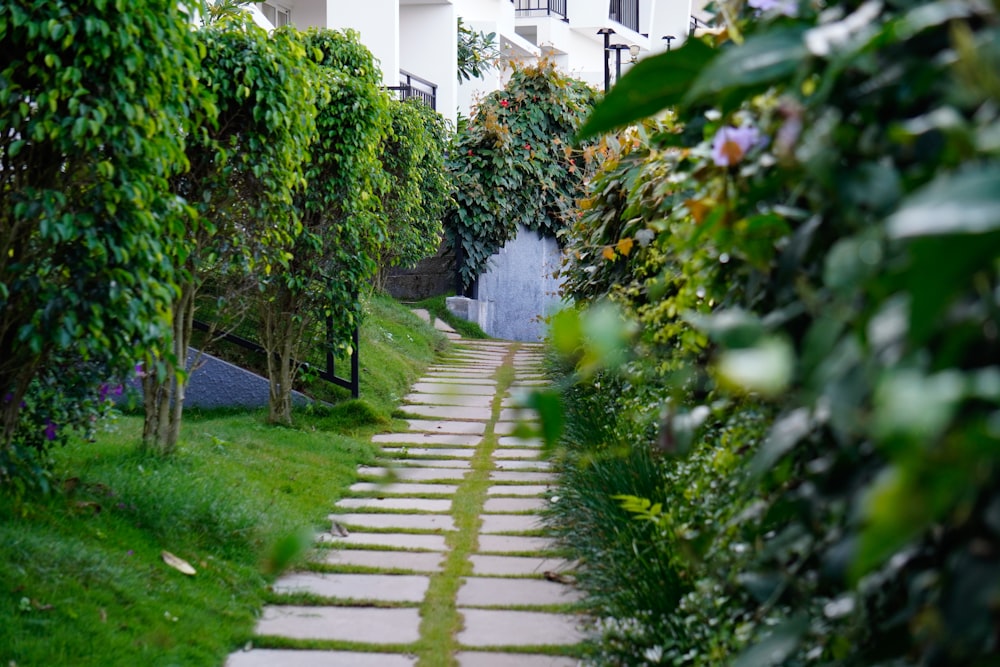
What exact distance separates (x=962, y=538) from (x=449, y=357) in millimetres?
11290

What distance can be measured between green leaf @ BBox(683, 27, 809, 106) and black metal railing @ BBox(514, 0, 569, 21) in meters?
25.3

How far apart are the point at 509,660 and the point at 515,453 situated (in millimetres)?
3941

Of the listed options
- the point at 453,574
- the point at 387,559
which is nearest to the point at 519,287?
the point at 387,559

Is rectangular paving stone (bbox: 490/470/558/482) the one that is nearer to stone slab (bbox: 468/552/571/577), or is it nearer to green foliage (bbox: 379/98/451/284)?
stone slab (bbox: 468/552/571/577)

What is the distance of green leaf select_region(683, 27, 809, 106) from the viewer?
0.96 m

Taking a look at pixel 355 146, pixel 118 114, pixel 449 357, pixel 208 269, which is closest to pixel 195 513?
pixel 208 269

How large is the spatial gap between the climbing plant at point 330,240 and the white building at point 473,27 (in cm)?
233

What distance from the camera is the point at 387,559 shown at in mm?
5156

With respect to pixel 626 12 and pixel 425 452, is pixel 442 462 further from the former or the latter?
pixel 626 12

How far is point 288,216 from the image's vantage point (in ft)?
20.3

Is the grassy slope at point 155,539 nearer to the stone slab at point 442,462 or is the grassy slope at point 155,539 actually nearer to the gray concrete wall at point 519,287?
the stone slab at point 442,462

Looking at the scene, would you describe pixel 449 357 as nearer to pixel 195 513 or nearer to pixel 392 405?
pixel 392 405

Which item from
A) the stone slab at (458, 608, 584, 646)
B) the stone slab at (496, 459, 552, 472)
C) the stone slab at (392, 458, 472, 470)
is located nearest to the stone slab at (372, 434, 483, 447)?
the stone slab at (392, 458, 472, 470)

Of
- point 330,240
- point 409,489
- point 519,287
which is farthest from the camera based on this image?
point 519,287
